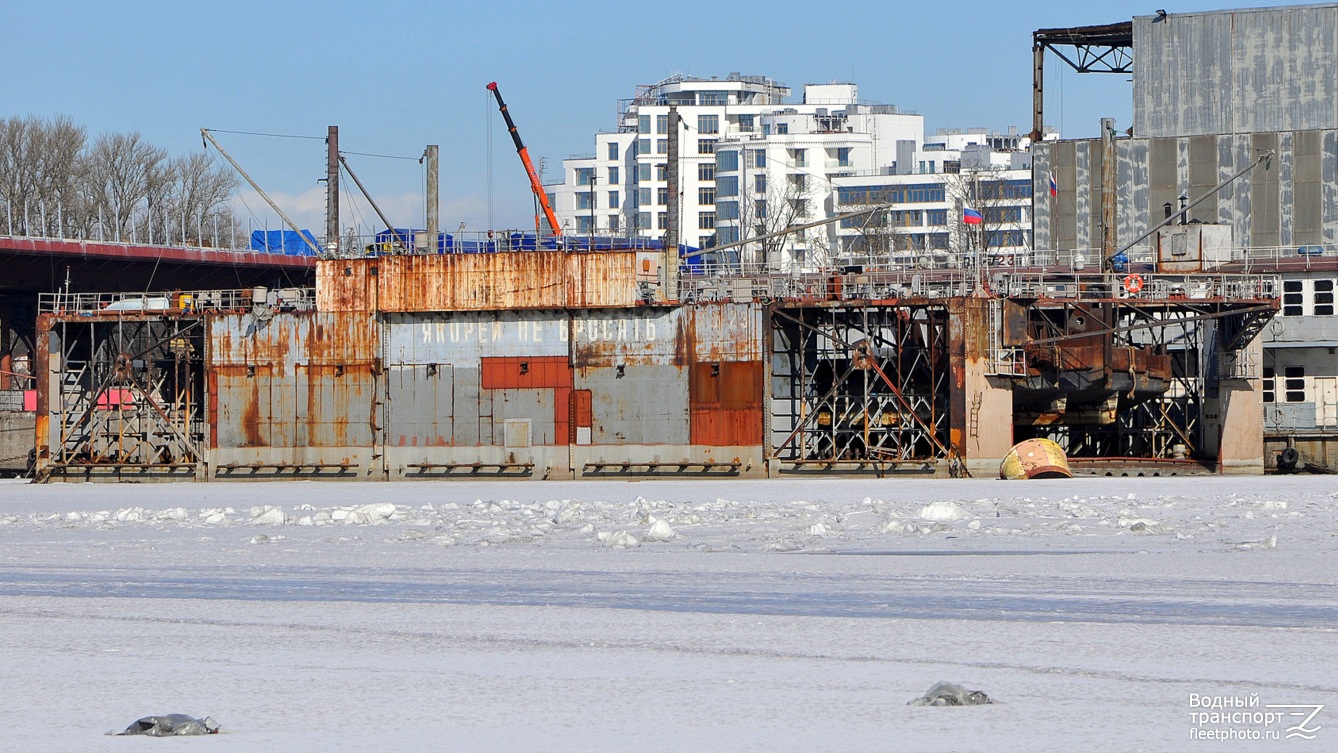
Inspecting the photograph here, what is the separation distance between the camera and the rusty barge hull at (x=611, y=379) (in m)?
54.2

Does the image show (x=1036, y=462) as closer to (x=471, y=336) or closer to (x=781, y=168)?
(x=471, y=336)

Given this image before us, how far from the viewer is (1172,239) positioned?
6381cm

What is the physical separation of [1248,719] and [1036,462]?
39.8 meters

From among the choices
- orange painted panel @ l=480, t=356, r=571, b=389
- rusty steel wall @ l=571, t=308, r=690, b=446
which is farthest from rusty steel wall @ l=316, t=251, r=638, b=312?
orange painted panel @ l=480, t=356, r=571, b=389

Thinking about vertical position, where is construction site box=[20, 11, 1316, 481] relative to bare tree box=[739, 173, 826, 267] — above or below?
below

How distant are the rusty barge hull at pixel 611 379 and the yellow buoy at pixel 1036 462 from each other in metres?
1.88

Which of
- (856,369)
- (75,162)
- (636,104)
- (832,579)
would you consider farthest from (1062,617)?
(636,104)

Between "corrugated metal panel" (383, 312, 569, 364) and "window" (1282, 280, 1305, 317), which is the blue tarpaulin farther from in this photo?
"window" (1282, 280, 1305, 317)

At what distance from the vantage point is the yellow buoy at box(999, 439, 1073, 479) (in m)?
50.3

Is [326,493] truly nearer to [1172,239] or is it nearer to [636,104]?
[1172,239]

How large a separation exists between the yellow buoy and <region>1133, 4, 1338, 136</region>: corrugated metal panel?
28650 mm

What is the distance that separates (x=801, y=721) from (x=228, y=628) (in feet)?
23.9

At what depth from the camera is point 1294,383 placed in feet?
210

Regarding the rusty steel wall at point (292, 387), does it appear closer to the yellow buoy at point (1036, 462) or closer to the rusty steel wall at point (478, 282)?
the rusty steel wall at point (478, 282)
